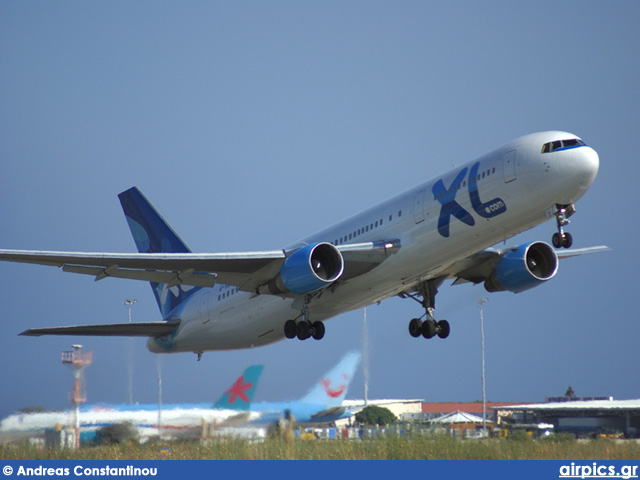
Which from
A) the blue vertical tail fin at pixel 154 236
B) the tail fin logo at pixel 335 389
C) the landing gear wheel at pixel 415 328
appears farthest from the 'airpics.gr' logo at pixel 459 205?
the tail fin logo at pixel 335 389

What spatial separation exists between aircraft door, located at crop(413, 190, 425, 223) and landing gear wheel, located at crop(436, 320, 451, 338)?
7.85 m

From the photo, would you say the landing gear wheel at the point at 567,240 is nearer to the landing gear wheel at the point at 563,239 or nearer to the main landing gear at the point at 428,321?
the landing gear wheel at the point at 563,239

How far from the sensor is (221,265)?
30.0 metres

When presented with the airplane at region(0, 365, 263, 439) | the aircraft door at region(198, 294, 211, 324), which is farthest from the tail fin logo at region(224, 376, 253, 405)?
the aircraft door at region(198, 294, 211, 324)

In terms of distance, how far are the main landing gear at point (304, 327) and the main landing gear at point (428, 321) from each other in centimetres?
389

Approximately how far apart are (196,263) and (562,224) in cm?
1254

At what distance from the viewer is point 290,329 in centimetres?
3161

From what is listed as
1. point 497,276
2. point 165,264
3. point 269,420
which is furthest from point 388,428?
point 165,264

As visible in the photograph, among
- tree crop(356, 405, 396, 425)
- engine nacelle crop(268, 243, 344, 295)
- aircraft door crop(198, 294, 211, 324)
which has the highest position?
engine nacelle crop(268, 243, 344, 295)

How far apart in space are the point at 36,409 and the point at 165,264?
7.70 m

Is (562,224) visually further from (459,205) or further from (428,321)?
(428,321)

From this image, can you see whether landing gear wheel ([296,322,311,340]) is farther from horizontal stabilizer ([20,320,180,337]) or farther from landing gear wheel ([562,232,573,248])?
landing gear wheel ([562,232,573,248])

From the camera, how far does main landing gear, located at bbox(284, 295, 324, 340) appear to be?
3081 centimetres

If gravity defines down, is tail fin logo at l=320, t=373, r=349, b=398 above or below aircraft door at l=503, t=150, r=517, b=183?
below
